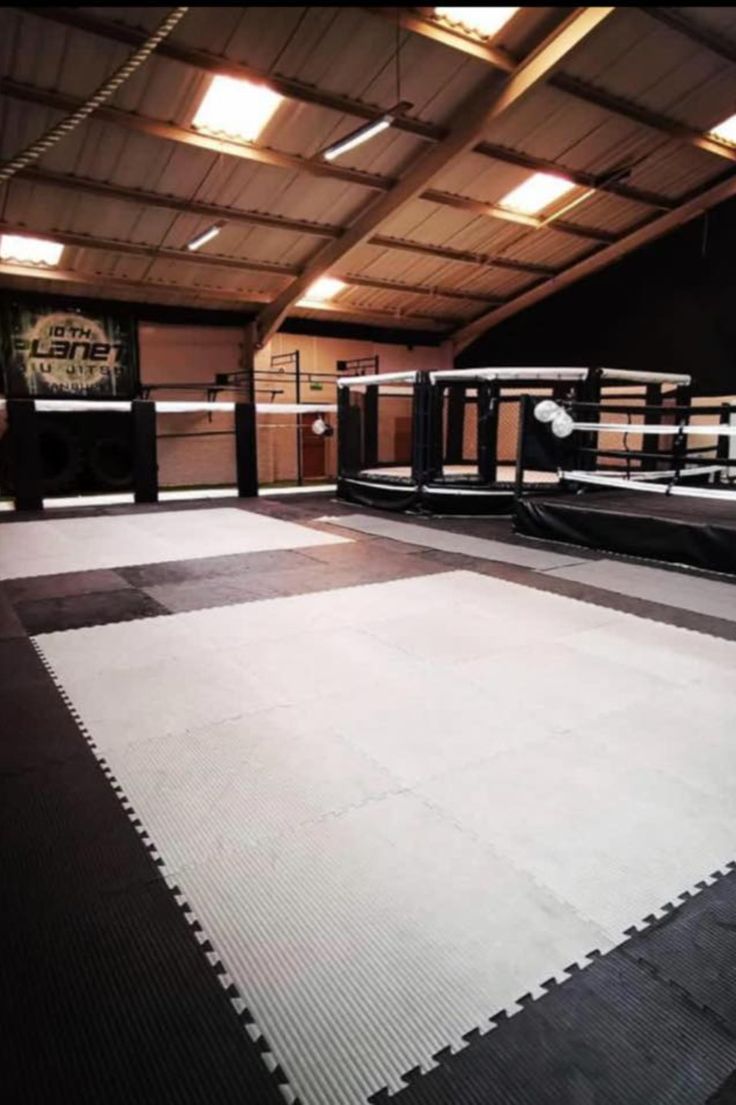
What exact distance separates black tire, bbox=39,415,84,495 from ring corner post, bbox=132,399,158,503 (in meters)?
3.15

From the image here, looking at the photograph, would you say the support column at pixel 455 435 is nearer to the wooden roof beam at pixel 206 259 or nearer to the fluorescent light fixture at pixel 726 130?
the wooden roof beam at pixel 206 259

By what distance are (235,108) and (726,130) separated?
7.26m

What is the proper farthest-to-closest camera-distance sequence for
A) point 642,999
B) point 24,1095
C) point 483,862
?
point 483,862 → point 642,999 → point 24,1095

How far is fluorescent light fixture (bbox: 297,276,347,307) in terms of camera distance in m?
12.3

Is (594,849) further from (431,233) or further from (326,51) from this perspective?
(431,233)

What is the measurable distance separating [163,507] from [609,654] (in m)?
6.26

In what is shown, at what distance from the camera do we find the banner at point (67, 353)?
1067cm

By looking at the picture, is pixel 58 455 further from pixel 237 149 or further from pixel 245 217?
pixel 237 149

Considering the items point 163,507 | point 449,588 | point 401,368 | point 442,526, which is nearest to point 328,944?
point 449,588

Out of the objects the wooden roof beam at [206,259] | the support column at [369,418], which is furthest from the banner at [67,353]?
the support column at [369,418]

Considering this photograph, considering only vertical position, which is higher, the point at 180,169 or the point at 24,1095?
the point at 180,169

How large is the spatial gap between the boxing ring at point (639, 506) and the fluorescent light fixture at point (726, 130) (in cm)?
571

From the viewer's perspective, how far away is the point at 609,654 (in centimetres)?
295

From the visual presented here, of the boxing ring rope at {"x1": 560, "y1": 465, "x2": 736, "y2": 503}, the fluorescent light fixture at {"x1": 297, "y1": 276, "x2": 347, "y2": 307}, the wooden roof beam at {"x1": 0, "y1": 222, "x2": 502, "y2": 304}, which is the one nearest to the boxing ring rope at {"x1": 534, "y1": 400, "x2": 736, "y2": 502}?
the boxing ring rope at {"x1": 560, "y1": 465, "x2": 736, "y2": 503}
